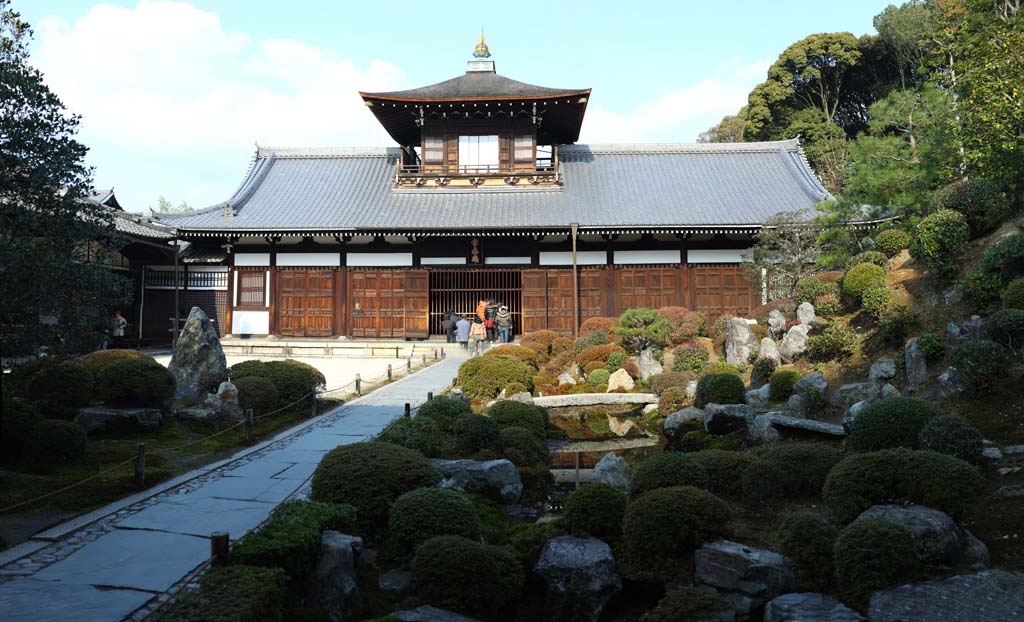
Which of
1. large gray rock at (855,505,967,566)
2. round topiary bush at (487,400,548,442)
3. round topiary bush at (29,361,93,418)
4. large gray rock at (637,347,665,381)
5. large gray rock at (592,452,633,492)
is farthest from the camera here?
large gray rock at (637,347,665,381)

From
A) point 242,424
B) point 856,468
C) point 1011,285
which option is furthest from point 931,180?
point 242,424

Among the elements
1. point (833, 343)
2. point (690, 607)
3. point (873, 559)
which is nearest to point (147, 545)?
point (690, 607)

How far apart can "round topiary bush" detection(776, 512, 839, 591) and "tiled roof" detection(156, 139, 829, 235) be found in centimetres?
1802

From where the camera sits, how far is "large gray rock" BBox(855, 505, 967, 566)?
18.9ft

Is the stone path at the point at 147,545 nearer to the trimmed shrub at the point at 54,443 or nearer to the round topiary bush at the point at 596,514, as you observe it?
the trimmed shrub at the point at 54,443

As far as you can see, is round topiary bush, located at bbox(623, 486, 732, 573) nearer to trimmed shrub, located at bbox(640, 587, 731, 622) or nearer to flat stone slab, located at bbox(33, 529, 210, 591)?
trimmed shrub, located at bbox(640, 587, 731, 622)

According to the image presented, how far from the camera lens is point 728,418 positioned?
12.1 meters

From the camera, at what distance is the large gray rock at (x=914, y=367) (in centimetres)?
1102

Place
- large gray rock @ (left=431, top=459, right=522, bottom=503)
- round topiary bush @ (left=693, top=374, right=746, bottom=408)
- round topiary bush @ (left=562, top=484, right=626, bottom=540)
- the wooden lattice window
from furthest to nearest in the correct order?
the wooden lattice window
round topiary bush @ (left=693, top=374, right=746, bottom=408)
large gray rock @ (left=431, top=459, right=522, bottom=503)
round topiary bush @ (left=562, top=484, right=626, bottom=540)

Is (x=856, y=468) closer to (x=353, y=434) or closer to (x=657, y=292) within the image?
(x=353, y=434)

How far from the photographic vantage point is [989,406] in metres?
9.25

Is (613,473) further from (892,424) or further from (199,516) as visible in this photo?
(199,516)

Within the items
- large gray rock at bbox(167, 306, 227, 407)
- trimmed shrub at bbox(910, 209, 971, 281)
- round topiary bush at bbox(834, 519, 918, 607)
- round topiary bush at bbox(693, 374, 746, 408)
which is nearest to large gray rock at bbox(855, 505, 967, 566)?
round topiary bush at bbox(834, 519, 918, 607)

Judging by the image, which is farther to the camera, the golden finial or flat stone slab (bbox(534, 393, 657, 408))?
the golden finial
